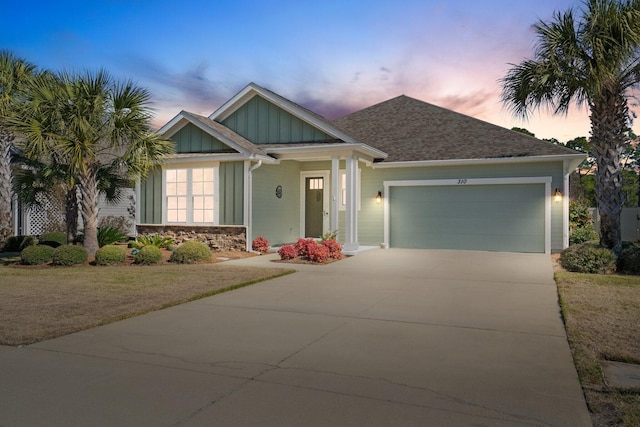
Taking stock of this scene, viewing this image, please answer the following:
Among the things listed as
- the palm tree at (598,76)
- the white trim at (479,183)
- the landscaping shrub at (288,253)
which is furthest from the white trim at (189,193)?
the palm tree at (598,76)

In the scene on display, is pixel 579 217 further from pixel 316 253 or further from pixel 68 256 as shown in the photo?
pixel 68 256

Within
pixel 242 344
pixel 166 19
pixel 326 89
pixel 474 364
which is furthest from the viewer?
pixel 326 89

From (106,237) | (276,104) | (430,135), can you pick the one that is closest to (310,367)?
(106,237)

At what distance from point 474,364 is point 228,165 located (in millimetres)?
11231

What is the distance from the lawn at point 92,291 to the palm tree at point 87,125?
2326 mm

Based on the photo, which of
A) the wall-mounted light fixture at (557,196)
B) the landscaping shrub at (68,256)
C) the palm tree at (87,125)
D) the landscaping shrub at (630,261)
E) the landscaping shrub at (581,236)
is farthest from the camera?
the landscaping shrub at (581,236)

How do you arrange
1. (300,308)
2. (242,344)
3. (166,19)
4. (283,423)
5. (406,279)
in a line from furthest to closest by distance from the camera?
(166,19), (406,279), (300,308), (242,344), (283,423)

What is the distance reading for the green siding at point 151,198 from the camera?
1548cm

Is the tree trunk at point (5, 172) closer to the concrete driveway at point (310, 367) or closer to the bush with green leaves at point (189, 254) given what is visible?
the bush with green leaves at point (189, 254)

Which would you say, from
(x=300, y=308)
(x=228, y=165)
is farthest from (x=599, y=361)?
(x=228, y=165)

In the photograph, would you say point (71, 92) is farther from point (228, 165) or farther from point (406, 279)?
point (406, 279)

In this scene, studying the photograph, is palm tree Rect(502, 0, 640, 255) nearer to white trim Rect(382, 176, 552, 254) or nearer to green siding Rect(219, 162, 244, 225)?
white trim Rect(382, 176, 552, 254)

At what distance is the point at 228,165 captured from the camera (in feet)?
47.5

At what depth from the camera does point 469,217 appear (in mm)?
15227
